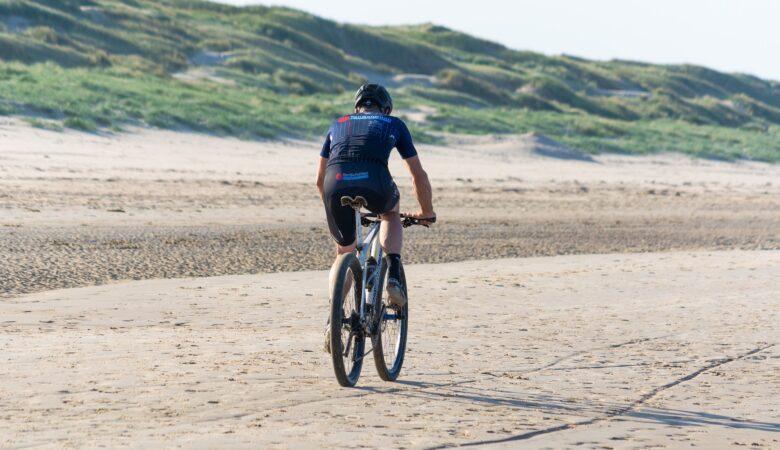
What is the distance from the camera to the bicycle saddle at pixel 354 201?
5922mm

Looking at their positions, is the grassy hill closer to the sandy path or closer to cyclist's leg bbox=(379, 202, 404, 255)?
the sandy path

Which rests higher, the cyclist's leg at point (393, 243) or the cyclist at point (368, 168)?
the cyclist at point (368, 168)

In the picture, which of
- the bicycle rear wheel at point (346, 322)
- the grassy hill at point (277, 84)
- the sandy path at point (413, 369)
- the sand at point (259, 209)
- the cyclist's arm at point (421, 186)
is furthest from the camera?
the grassy hill at point (277, 84)

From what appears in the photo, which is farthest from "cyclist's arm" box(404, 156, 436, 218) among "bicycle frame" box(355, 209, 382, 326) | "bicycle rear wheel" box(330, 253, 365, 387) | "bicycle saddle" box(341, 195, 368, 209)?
"bicycle rear wheel" box(330, 253, 365, 387)

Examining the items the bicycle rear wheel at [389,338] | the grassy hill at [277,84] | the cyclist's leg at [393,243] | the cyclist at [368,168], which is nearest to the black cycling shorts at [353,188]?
the cyclist at [368,168]

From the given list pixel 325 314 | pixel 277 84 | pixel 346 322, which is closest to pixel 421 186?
pixel 346 322

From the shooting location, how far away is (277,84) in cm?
3619

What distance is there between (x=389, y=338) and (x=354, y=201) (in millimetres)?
926

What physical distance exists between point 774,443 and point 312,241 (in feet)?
27.4

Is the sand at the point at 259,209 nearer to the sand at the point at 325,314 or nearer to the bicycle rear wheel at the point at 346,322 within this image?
the sand at the point at 325,314

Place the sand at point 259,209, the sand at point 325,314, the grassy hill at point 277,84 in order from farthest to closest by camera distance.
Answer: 1. the grassy hill at point 277,84
2. the sand at point 259,209
3. the sand at point 325,314

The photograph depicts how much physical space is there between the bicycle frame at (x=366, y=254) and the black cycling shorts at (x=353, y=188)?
0.08m

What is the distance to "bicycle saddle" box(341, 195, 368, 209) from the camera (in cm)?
592

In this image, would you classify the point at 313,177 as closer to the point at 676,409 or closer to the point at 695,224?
the point at 695,224
